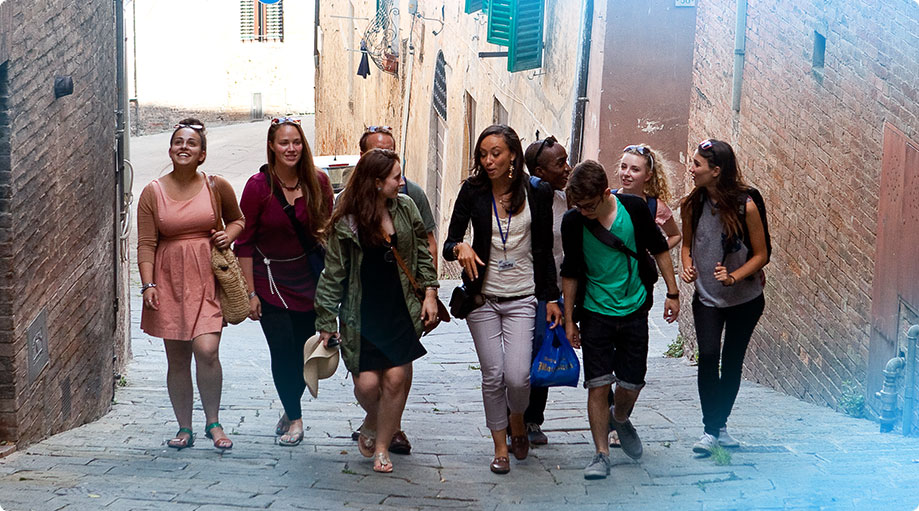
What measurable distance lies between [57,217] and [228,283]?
1.40 meters

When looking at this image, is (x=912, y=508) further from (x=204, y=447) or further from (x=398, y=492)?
(x=204, y=447)

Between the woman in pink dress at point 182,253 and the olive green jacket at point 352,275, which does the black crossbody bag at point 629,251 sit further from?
the woman in pink dress at point 182,253

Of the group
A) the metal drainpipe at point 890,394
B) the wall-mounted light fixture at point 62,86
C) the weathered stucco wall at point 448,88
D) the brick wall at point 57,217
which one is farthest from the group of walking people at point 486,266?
the weathered stucco wall at point 448,88

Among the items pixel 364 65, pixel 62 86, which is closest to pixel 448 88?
pixel 364 65

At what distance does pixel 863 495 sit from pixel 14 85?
14.0ft

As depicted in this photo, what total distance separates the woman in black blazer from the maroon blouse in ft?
2.96

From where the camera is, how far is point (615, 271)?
5.12 metres

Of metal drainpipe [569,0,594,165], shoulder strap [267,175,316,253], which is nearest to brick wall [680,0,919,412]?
metal drainpipe [569,0,594,165]

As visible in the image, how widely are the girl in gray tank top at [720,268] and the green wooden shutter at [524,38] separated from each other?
26.4 ft

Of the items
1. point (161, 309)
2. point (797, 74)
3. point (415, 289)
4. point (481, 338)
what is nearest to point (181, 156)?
point (161, 309)

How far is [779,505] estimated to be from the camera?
4520mm

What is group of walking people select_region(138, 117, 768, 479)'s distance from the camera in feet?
16.9

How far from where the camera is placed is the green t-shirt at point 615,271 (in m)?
5.11

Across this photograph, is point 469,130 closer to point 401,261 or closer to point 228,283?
point 228,283
